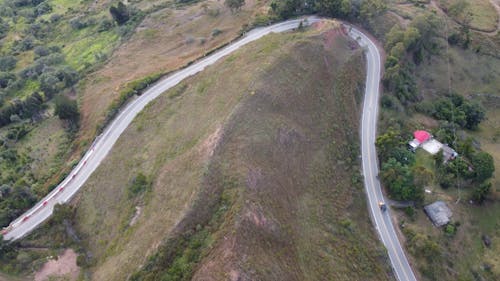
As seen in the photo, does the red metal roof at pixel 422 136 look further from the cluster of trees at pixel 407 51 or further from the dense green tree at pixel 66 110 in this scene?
the dense green tree at pixel 66 110

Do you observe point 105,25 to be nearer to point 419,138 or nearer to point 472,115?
point 419,138

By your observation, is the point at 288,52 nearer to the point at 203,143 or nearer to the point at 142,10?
the point at 203,143

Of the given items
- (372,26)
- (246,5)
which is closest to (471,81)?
(372,26)

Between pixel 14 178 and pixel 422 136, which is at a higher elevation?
pixel 14 178

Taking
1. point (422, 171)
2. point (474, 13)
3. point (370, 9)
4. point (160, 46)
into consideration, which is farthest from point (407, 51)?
point (160, 46)

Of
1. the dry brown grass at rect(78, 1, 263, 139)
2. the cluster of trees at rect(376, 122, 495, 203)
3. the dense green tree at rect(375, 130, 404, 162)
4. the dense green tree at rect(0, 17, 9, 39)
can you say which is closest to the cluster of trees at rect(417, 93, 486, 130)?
the cluster of trees at rect(376, 122, 495, 203)

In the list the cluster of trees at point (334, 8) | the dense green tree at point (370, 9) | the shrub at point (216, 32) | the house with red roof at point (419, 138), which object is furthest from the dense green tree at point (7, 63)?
the house with red roof at point (419, 138)
